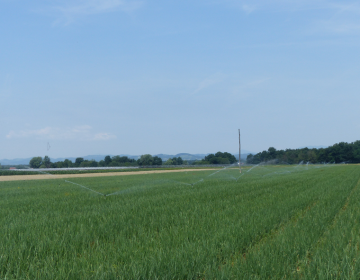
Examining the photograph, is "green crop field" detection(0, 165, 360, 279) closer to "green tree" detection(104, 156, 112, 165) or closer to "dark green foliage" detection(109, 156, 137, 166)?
"dark green foliage" detection(109, 156, 137, 166)

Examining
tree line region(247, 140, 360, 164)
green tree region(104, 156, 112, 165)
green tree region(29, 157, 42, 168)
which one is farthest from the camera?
tree line region(247, 140, 360, 164)

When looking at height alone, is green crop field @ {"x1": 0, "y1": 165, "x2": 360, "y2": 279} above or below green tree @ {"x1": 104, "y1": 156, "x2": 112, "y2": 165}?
above

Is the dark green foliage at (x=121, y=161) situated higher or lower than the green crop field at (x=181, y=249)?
lower

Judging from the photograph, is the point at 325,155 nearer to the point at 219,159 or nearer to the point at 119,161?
the point at 219,159

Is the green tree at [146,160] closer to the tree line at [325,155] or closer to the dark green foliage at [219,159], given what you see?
the dark green foliage at [219,159]

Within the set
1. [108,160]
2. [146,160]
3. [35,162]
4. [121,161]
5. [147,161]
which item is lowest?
[121,161]

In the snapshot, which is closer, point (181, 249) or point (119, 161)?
point (181, 249)

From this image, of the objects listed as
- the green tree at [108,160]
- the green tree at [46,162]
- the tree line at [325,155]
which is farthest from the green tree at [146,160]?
the tree line at [325,155]

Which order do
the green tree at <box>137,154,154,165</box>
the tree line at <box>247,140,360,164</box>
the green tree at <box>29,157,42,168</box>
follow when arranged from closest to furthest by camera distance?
the green tree at <box>29,157,42,168</box> < the green tree at <box>137,154,154,165</box> < the tree line at <box>247,140,360,164</box>

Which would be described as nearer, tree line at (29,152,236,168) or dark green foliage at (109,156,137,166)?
tree line at (29,152,236,168)

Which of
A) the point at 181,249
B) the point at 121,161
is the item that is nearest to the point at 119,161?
the point at 121,161

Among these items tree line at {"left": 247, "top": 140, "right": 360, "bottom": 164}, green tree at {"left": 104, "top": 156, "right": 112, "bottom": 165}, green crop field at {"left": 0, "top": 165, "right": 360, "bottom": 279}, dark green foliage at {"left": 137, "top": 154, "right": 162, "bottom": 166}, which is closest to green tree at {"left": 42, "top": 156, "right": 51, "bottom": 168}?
green tree at {"left": 104, "top": 156, "right": 112, "bottom": 165}

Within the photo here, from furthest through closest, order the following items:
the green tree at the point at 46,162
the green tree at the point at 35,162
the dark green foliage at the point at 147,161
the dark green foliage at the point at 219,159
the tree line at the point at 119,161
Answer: the dark green foliage at the point at 219,159 < the dark green foliage at the point at 147,161 < the tree line at the point at 119,161 < the green tree at the point at 35,162 < the green tree at the point at 46,162

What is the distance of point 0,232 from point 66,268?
3029 mm
